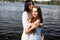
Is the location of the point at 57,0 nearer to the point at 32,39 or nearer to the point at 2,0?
the point at 2,0

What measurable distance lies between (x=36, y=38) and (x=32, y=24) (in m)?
0.30

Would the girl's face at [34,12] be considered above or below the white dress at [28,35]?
above

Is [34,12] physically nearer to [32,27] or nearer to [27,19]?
[27,19]

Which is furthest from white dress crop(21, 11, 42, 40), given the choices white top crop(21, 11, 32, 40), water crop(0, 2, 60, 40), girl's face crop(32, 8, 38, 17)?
water crop(0, 2, 60, 40)

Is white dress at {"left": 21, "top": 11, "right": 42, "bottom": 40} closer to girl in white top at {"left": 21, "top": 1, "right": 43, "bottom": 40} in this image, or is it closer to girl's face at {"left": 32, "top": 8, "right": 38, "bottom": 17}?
girl in white top at {"left": 21, "top": 1, "right": 43, "bottom": 40}

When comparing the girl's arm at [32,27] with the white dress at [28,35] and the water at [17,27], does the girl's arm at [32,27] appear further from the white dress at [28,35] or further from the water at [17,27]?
the water at [17,27]

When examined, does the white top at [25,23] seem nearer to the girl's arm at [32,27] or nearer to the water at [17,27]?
the girl's arm at [32,27]

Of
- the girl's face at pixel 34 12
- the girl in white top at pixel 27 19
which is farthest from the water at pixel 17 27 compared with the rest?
the girl's face at pixel 34 12

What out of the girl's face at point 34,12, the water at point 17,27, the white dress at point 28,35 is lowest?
the water at point 17,27

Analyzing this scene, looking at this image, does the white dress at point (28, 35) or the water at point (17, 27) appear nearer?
the white dress at point (28, 35)

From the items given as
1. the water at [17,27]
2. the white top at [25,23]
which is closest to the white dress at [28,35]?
the white top at [25,23]

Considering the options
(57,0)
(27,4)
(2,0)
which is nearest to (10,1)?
(2,0)

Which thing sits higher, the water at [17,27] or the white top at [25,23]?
the white top at [25,23]

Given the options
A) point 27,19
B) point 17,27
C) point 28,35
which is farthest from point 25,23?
point 17,27
